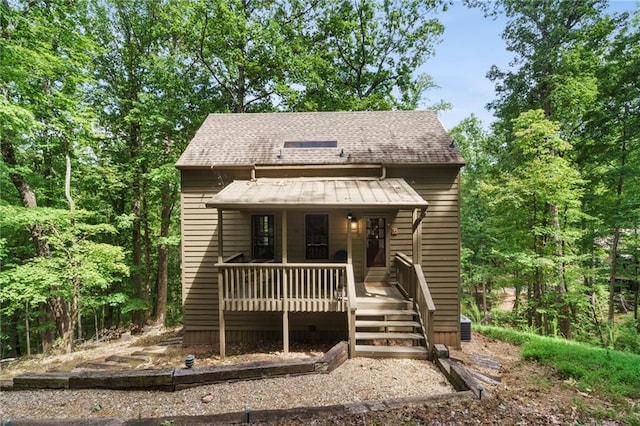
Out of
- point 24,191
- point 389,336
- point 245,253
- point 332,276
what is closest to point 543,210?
point 389,336

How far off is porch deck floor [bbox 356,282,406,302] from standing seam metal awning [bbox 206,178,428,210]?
2233mm

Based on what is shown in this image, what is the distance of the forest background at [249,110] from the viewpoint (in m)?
9.14

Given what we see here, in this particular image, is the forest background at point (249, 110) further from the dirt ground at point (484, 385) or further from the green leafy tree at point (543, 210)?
the dirt ground at point (484, 385)

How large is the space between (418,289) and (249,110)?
42.2 feet

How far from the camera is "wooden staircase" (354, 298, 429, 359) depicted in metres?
5.64

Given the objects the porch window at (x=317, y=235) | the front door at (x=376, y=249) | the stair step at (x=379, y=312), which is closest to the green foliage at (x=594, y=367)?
A: the stair step at (x=379, y=312)

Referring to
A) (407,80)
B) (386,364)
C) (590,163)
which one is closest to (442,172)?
(386,364)

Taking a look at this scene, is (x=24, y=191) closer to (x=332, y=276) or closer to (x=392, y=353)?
(x=332, y=276)

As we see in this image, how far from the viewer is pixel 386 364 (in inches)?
210

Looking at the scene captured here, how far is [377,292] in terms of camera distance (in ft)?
23.9

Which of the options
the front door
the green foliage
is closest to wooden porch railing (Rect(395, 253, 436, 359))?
the front door

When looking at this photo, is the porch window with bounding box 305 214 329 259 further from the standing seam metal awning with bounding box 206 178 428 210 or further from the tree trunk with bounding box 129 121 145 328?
the tree trunk with bounding box 129 121 145 328

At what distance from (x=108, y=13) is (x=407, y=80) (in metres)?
15.5

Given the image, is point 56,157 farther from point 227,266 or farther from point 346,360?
point 346,360
